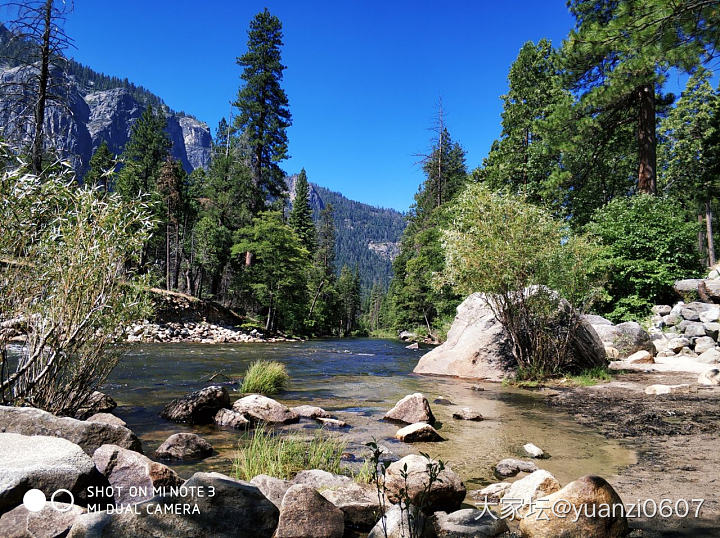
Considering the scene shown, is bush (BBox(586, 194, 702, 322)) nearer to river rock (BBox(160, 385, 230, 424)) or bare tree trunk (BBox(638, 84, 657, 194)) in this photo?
bare tree trunk (BBox(638, 84, 657, 194))

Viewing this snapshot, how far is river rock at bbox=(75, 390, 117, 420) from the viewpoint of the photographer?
20.2 feet

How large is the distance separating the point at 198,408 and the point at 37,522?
4419 millimetres

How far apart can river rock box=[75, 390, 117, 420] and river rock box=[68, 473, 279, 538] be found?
3.77m

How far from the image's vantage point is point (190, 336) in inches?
1059

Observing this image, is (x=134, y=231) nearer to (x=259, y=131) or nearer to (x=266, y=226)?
(x=266, y=226)

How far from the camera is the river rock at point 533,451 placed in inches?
215

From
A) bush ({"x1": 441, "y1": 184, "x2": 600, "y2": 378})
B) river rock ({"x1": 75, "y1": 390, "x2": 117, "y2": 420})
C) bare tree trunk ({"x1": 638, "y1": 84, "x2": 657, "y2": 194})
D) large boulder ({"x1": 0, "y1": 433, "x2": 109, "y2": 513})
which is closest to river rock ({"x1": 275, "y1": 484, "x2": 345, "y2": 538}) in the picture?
large boulder ({"x1": 0, "y1": 433, "x2": 109, "y2": 513})

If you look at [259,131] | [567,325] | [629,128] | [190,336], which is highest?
[259,131]

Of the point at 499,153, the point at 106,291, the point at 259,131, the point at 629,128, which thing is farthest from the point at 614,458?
the point at 259,131

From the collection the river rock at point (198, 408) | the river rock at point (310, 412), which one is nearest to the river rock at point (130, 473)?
the river rock at point (198, 408)

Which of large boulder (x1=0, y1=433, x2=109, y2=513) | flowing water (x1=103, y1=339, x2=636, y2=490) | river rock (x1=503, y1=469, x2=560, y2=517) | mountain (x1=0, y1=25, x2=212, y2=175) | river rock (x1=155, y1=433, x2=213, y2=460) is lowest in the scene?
flowing water (x1=103, y1=339, x2=636, y2=490)

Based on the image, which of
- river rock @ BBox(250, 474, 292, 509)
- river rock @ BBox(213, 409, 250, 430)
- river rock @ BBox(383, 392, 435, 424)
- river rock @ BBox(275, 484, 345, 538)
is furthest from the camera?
river rock @ BBox(383, 392, 435, 424)

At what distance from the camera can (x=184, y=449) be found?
539 cm

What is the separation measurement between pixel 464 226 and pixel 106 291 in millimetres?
9722
